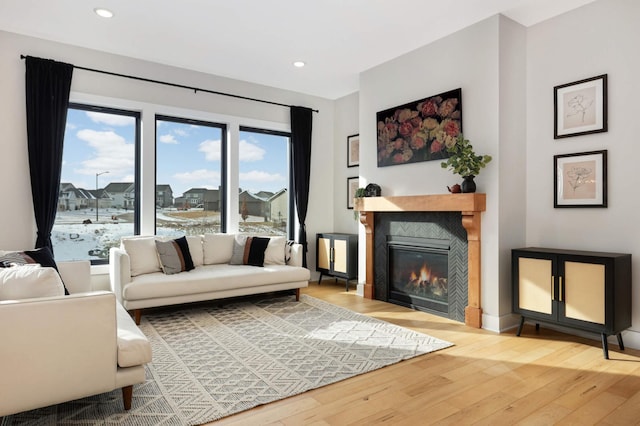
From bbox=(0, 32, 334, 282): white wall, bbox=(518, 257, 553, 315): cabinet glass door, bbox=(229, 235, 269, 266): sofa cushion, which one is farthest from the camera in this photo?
bbox=(229, 235, 269, 266): sofa cushion

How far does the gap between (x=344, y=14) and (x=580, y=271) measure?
9.99 feet

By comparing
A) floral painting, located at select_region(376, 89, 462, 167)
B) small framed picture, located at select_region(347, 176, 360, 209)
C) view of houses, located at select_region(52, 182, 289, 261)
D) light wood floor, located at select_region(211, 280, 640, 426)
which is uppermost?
floral painting, located at select_region(376, 89, 462, 167)

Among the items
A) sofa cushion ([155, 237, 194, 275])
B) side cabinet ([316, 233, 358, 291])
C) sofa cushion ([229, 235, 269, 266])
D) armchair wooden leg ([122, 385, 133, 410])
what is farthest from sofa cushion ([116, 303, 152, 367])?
side cabinet ([316, 233, 358, 291])

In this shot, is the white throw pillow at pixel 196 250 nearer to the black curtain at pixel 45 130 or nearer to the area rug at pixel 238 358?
the area rug at pixel 238 358

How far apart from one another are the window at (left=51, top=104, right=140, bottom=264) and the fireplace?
3215mm

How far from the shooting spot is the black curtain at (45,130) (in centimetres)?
418

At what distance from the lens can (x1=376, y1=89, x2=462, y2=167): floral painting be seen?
4.19m

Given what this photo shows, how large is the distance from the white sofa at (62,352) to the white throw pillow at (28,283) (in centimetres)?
14

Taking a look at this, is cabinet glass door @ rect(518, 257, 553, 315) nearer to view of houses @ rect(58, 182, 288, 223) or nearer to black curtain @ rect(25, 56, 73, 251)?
view of houses @ rect(58, 182, 288, 223)

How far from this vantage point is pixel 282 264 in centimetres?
512

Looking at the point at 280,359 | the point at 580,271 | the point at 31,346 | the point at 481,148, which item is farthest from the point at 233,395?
the point at 481,148

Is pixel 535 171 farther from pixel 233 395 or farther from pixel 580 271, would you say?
pixel 233 395

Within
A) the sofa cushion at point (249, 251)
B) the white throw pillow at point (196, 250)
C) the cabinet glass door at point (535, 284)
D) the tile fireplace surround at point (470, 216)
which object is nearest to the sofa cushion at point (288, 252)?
the sofa cushion at point (249, 251)

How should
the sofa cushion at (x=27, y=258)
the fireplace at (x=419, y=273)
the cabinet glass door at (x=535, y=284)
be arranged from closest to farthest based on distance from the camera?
the sofa cushion at (x=27, y=258) < the cabinet glass door at (x=535, y=284) < the fireplace at (x=419, y=273)
